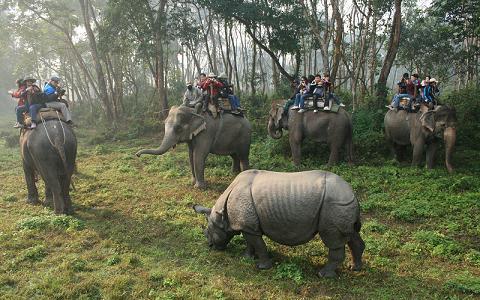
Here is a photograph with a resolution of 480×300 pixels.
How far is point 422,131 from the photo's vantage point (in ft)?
35.2

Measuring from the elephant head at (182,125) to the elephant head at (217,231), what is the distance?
3.89m

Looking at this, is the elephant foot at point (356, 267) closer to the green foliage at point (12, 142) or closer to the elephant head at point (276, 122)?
the elephant head at point (276, 122)

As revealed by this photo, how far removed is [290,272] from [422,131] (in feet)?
22.0

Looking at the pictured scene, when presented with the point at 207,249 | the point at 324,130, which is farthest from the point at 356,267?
the point at 324,130

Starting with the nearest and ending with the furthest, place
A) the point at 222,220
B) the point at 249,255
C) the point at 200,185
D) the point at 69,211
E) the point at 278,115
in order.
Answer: the point at 222,220, the point at 249,255, the point at 69,211, the point at 200,185, the point at 278,115

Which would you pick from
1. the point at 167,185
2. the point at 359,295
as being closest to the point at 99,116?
the point at 167,185

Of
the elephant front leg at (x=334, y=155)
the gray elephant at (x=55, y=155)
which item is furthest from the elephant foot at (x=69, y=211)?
the elephant front leg at (x=334, y=155)

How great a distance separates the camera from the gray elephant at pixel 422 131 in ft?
33.3

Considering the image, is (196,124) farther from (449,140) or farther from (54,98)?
(449,140)

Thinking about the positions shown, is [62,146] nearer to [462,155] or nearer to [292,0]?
[462,155]

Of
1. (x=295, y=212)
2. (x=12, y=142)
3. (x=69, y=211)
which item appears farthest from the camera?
(x=12, y=142)

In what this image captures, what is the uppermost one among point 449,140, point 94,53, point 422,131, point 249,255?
point 94,53

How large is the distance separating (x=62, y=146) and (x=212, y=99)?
4029 mm

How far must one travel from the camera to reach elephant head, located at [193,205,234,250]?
6316 mm
